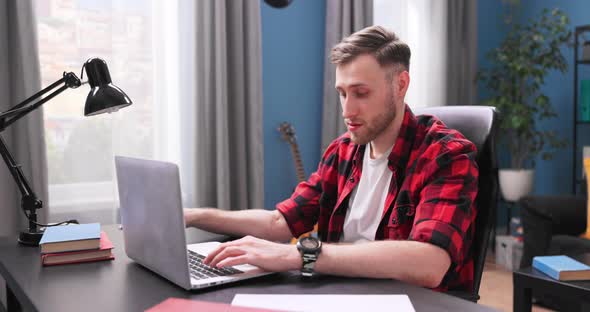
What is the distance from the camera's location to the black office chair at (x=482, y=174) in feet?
4.53

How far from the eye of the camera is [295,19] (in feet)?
11.2

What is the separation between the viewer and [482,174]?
1.43m

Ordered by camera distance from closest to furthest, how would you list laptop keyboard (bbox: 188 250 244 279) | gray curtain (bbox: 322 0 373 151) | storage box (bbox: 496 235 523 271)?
laptop keyboard (bbox: 188 250 244 279) < gray curtain (bbox: 322 0 373 151) < storage box (bbox: 496 235 523 271)

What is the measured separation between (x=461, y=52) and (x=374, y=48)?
2.82 m

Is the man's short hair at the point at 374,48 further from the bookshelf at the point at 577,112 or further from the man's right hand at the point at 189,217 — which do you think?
the bookshelf at the point at 577,112

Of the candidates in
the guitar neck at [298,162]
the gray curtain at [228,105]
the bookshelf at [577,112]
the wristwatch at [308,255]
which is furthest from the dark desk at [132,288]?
the bookshelf at [577,112]

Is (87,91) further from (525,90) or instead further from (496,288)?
(525,90)

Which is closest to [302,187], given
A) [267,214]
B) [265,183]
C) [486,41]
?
[267,214]

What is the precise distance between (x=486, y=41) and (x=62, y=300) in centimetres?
405

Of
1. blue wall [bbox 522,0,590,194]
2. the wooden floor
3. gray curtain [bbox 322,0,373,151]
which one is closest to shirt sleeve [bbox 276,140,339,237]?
the wooden floor

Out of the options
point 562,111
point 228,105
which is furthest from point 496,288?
point 228,105

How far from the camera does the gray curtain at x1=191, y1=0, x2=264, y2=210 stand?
9.54 feet

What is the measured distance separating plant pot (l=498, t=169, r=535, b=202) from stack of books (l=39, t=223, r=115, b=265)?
10.4 feet

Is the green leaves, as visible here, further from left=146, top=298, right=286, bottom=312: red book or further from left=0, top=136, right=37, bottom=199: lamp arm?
left=146, top=298, right=286, bottom=312: red book
